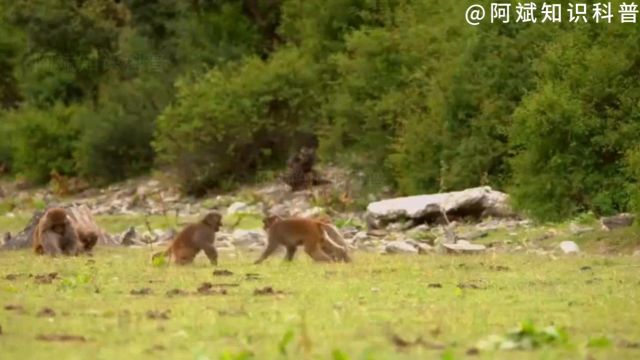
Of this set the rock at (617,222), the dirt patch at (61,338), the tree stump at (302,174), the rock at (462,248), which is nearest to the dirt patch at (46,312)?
the dirt patch at (61,338)

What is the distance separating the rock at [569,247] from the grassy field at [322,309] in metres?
2.52

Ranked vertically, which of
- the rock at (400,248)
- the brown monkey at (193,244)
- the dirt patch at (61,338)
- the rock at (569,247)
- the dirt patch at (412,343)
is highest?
the dirt patch at (61,338)

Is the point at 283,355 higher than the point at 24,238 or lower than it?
higher

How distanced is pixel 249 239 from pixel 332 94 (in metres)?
22.4

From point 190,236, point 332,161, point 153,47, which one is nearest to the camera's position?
point 190,236

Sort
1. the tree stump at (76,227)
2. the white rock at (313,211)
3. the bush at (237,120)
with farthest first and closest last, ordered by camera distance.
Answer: the bush at (237,120) < the white rock at (313,211) < the tree stump at (76,227)

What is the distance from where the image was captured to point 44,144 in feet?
200

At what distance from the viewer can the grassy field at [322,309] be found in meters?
10.5

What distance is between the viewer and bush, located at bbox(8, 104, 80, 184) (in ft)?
197

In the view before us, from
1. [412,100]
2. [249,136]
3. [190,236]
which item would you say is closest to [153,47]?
[249,136]

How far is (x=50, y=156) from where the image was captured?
197 feet

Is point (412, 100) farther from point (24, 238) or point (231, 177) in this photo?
point (24, 238)

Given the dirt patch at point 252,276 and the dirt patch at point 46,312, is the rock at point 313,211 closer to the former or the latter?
the dirt patch at point 252,276

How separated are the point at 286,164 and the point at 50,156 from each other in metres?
12.9
